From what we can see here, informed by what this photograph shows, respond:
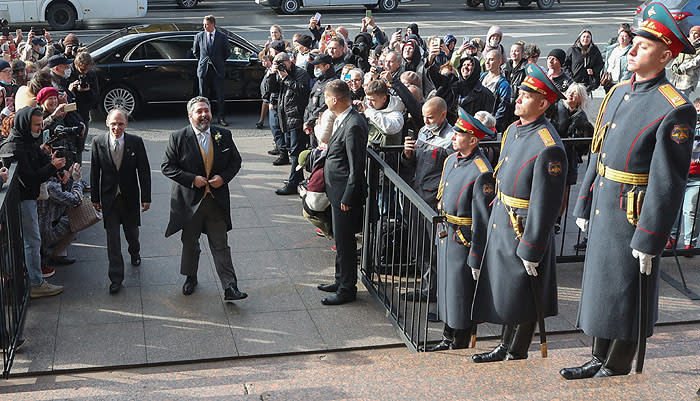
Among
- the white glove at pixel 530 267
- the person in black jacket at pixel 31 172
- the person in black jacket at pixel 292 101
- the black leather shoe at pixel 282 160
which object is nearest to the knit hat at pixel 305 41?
the person in black jacket at pixel 292 101

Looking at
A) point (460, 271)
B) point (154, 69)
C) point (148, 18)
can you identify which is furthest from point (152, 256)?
point (148, 18)

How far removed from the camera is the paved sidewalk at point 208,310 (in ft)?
22.0

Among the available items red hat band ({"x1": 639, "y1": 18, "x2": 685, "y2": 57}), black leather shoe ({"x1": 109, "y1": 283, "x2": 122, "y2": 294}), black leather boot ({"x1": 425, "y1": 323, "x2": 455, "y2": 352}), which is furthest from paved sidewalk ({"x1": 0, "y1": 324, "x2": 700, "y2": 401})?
red hat band ({"x1": 639, "y1": 18, "x2": 685, "y2": 57})

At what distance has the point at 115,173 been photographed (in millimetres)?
7859

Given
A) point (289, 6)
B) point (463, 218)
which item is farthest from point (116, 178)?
point (289, 6)

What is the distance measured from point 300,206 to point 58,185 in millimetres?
3072

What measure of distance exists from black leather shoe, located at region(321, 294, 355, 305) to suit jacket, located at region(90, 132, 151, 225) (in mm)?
1961

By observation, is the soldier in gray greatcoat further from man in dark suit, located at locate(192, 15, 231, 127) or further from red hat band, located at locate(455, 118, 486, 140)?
man in dark suit, located at locate(192, 15, 231, 127)

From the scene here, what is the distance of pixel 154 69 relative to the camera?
15.2 metres

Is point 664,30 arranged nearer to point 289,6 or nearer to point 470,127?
point 470,127

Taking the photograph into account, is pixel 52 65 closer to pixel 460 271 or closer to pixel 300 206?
pixel 300 206

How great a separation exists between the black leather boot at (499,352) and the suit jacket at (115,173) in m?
3.67

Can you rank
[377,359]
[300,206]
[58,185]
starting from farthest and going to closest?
[300,206], [58,185], [377,359]

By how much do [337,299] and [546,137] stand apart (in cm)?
292
